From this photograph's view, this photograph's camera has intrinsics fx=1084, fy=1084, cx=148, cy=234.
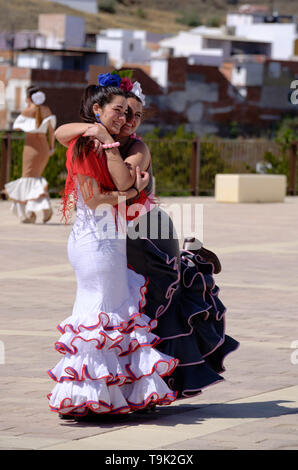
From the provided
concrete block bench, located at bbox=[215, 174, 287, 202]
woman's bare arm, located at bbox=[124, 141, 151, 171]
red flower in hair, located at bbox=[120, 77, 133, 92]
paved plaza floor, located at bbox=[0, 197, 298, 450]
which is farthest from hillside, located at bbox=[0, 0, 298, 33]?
woman's bare arm, located at bbox=[124, 141, 151, 171]

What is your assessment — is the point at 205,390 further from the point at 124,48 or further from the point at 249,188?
the point at 124,48

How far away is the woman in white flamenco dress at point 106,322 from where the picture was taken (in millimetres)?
5488

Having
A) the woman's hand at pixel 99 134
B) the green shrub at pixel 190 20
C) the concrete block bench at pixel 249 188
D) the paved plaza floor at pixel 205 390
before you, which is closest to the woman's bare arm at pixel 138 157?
the woman's hand at pixel 99 134

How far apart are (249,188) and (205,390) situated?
1732 centimetres

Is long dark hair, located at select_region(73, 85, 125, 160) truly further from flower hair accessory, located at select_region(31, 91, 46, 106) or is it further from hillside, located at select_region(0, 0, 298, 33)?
hillside, located at select_region(0, 0, 298, 33)

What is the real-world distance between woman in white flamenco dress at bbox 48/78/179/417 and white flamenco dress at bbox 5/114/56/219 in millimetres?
10795

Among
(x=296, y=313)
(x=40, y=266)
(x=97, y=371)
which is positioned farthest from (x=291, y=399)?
(x=40, y=266)

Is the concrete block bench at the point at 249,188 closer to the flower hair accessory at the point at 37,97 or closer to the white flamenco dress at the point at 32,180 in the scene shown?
Answer: the white flamenco dress at the point at 32,180

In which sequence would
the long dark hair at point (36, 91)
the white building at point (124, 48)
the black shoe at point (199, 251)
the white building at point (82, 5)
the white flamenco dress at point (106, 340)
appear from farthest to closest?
the white building at point (82, 5), the white building at point (124, 48), the long dark hair at point (36, 91), the black shoe at point (199, 251), the white flamenco dress at point (106, 340)

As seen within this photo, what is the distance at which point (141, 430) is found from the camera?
17.6 feet

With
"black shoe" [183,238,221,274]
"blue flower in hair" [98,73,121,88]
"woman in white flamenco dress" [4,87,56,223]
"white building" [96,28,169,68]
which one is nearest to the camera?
"blue flower in hair" [98,73,121,88]

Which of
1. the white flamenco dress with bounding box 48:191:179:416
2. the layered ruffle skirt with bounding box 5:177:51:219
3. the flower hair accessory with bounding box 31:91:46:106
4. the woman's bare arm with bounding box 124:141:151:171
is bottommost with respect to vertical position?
the layered ruffle skirt with bounding box 5:177:51:219

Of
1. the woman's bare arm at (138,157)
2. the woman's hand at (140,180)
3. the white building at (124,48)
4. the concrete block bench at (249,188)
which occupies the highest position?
the white building at (124,48)

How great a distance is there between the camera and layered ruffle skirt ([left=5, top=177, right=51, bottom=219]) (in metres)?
16.5
